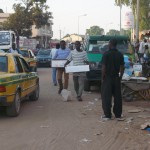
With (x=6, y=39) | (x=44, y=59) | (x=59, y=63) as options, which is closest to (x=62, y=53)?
(x=59, y=63)

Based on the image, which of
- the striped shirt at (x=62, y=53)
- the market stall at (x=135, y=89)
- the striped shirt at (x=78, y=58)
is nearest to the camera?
the market stall at (x=135, y=89)

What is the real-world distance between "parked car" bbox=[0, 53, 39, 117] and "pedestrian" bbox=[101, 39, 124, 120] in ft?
6.70

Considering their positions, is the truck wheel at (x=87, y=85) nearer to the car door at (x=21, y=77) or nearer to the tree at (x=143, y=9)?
the car door at (x=21, y=77)

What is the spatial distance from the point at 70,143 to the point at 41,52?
88.9 feet

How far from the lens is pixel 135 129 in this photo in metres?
8.30

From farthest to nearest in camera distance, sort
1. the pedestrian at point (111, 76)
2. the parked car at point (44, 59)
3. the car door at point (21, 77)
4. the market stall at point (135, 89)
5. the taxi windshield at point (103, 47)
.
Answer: the parked car at point (44, 59) < the taxi windshield at point (103, 47) < the market stall at point (135, 89) < the car door at point (21, 77) < the pedestrian at point (111, 76)

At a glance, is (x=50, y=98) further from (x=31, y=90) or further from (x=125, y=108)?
(x=125, y=108)

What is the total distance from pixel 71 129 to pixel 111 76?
176 cm

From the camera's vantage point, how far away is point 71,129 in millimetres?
8336

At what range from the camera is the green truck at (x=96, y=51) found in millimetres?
14367

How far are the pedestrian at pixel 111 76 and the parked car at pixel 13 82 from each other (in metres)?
2.04

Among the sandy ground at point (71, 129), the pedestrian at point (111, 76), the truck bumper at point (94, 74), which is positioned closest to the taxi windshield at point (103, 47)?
the truck bumper at point (94, 74)

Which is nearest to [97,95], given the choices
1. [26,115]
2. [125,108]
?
[125,108]

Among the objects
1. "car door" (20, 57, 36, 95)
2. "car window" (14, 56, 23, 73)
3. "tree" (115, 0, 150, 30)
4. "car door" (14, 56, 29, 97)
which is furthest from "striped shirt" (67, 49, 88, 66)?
"tree" (115, 0, 150, 30)
